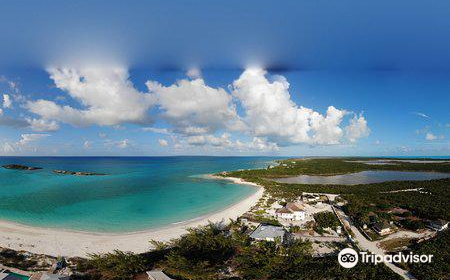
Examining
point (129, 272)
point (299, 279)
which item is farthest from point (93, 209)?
point (299, 279)

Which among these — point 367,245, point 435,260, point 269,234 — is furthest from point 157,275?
point 435,260

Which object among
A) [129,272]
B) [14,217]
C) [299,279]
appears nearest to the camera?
[299,279]

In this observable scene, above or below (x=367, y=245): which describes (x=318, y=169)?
above

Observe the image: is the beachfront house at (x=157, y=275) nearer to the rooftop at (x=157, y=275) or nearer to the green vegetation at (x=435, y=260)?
the rooftop at (x=157, y=275)

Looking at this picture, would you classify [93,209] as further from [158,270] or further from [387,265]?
[387,265]

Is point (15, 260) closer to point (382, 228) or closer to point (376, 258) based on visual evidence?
point (376, 258)

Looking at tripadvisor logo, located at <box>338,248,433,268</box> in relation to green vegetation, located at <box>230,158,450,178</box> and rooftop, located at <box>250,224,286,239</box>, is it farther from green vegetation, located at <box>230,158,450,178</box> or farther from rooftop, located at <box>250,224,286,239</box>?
green vegetation, located at <box>230,158,450,178</box>
